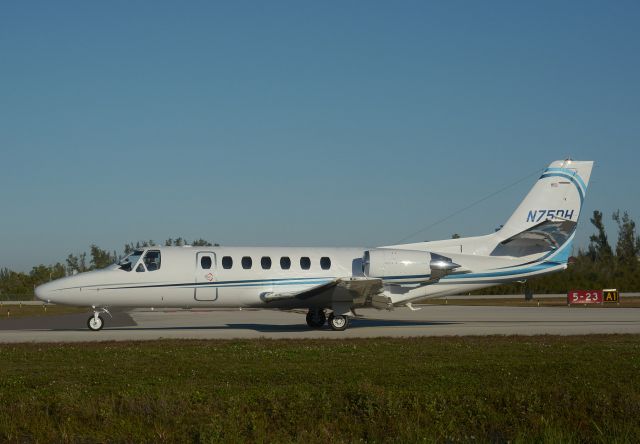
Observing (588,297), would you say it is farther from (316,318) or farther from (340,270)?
(340,270)

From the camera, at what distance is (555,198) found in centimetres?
2772

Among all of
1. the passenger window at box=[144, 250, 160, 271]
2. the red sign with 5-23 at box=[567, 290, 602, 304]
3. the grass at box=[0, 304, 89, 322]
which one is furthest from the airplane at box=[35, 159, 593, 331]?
the red sign with 5-23 at box=[567, 290, 602, 304]

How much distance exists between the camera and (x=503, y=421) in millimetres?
10289

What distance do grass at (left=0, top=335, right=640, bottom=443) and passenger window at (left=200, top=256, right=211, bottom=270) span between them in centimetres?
859

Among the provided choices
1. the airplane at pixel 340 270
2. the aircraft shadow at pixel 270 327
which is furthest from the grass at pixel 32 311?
the airplane at pixel 340 270

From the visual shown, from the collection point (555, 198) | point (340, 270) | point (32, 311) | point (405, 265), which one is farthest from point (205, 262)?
point (32, 311)

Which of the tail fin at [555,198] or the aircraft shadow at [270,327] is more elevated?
the tail fin at [555,198]

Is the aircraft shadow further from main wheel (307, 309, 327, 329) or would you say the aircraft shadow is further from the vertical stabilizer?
the vertical stabilizer

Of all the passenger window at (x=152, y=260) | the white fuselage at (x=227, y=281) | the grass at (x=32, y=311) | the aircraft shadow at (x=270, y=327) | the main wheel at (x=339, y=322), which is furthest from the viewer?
the grass at (x=32, y=311)

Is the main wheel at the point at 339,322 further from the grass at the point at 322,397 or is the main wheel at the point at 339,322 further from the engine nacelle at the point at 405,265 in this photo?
the grass at the point at 322,397

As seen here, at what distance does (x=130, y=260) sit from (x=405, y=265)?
9662 mm

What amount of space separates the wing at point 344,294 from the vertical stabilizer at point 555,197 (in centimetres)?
588

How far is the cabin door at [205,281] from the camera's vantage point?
83.5 ft

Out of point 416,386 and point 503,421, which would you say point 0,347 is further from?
point 503,421
